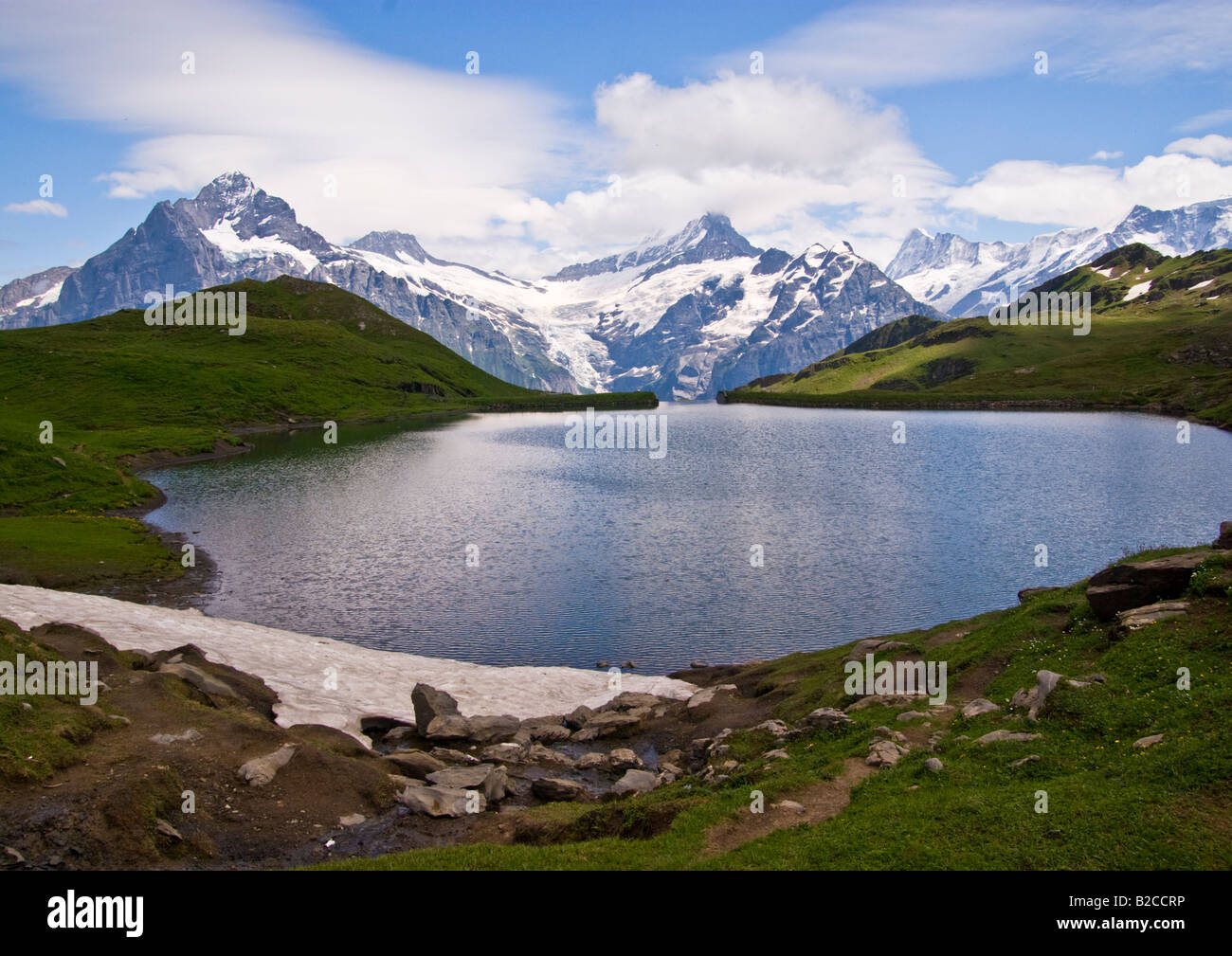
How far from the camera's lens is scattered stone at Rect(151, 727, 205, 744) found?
2680cm

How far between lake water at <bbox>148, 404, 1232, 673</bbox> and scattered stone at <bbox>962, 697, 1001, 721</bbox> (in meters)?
22.5

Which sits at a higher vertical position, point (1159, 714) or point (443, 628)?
point (1159, 714)

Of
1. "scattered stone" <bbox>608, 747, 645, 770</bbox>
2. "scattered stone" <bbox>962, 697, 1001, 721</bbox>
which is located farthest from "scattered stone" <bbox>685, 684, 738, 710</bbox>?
"scattered stone" <bbox>962, 697, 1001, 721</bbox>

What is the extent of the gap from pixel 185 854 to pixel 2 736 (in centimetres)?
737

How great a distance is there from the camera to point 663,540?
257 feet

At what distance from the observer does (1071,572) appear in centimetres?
6169

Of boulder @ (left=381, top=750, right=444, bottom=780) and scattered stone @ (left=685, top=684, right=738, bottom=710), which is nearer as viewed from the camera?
boulder @ (left=381, top=750, right=444, bottom=780)

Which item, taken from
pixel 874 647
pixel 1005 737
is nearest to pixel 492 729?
pixel 874 647

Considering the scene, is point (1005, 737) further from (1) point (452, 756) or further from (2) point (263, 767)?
(2) point (263, 767)

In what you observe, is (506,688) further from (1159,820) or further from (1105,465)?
(1105,465)

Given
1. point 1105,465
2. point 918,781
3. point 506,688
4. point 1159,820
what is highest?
point 1105,465

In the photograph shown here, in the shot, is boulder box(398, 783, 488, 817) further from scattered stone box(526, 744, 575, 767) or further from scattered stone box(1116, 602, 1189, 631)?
scattered stone box(1116, 602, 1189, 631)

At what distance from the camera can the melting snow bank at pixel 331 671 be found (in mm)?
38094

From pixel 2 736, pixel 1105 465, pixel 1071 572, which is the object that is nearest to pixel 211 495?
pixel 2 736
